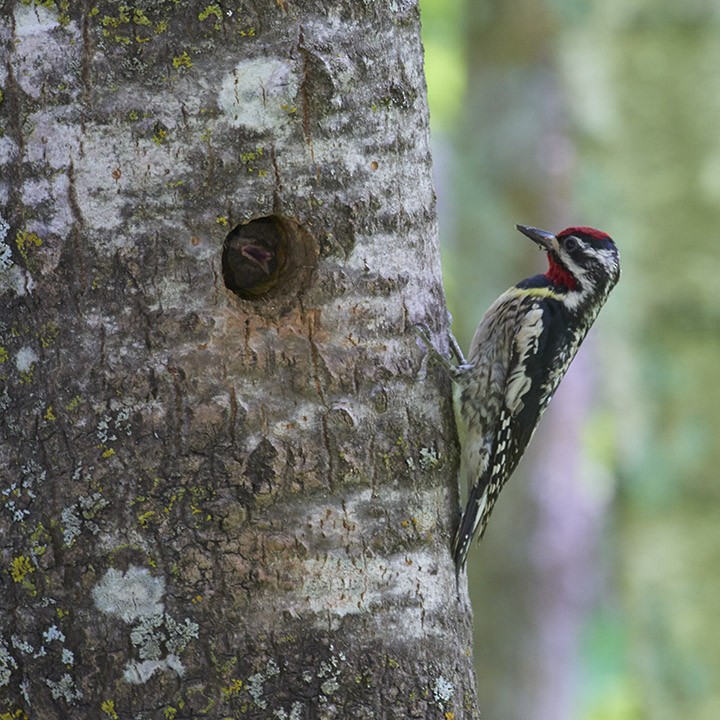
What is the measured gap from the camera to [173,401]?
2561 millimetres

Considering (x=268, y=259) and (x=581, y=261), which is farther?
(x=581, y=261)

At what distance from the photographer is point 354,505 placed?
268 cm

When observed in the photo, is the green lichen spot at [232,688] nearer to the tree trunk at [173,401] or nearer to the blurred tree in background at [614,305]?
the tree trunk at [173,401]

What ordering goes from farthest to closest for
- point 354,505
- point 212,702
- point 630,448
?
point 630,448 → point 354,505 → point 212,702

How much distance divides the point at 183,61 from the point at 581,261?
2.20m

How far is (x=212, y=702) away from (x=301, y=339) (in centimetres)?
82

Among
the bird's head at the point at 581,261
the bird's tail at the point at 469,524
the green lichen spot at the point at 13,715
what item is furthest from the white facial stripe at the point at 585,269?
the green lichen spot at the point at 13,715

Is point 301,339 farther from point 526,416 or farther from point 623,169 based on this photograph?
point 623,169

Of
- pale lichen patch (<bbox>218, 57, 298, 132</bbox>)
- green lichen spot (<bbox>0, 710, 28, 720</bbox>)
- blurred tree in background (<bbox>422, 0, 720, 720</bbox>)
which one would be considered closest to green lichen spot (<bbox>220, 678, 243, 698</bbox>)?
green lichen spot (<bbox>0, 710, 28, 720</bbox>)

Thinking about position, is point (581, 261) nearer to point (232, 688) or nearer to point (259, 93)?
point (259, 93)

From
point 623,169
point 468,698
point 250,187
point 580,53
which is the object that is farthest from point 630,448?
point 250,187

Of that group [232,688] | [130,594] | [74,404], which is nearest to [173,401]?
[74,404]

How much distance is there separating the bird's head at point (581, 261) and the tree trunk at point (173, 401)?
184 cm

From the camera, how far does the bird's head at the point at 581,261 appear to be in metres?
4.33
